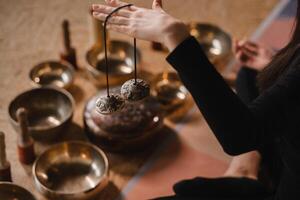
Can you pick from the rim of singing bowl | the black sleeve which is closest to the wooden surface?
the rim of singing bowl

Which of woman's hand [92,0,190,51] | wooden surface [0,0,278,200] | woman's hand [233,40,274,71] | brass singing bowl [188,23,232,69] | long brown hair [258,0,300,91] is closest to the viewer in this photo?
woman's hand [92,0,190,51]

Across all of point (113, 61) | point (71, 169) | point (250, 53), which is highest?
point (250, 53)

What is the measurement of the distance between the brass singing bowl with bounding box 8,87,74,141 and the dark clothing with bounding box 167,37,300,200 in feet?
2.44

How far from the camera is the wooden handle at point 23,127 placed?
4.53ft

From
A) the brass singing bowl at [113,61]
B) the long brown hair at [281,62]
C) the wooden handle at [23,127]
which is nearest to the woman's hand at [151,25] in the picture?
the long brown hair at [281,62]

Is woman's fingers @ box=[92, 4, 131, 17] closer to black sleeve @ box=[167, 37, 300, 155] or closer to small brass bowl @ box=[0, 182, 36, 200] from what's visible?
black sleeve @ box=[167, 37, 300, 155]

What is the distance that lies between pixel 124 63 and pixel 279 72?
82 cm

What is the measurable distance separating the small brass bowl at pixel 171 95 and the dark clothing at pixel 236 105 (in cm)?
72

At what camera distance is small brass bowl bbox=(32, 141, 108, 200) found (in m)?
1.41

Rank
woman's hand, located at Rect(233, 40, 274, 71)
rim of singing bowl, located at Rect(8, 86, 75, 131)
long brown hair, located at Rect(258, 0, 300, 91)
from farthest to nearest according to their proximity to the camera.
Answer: woman's hand, located at Rect(233, 40, 274, 71) → rim of singing bowl, located at Rect(8, 86, 75, 131) → long brown hair, located at Rect(258, 0, 300, 91)

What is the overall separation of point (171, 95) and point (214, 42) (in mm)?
333

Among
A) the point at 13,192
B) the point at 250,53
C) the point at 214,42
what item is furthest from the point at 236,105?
the point at 214,42

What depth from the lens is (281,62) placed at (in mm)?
1054

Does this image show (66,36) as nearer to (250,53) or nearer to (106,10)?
(250,53)
